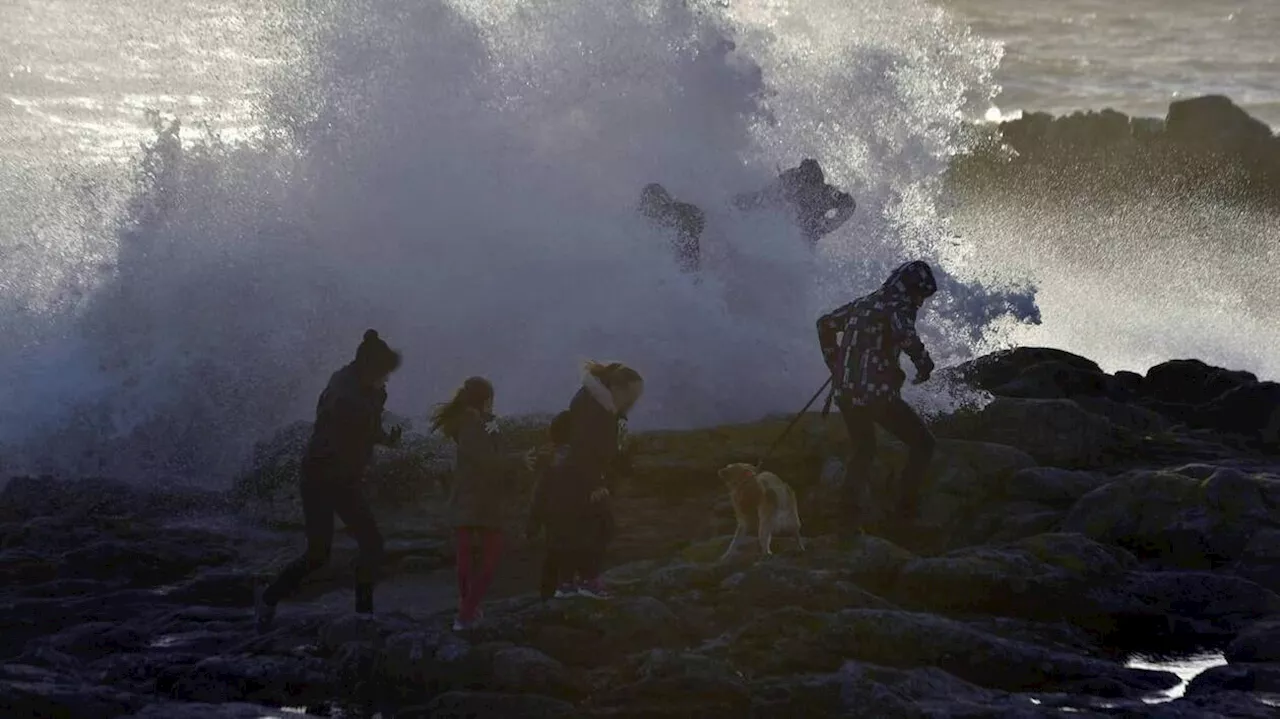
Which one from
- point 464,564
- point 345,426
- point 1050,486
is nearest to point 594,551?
point 464,564

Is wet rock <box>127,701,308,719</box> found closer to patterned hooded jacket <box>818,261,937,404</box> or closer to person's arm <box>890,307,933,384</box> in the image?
patterned hooded jacket <box>818,261,937,404</box>

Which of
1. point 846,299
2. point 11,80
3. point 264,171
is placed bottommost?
point 846,299

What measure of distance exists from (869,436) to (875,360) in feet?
1.86

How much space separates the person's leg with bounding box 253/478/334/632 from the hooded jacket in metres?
0.16

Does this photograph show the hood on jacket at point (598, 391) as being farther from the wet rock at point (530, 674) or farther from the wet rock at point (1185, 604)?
the wet rock at point (1185, 604)

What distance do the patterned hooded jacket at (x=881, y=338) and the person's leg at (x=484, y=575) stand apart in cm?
310

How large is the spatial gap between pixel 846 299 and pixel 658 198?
9.18 feet

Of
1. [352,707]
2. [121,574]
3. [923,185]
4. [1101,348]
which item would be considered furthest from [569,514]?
[1101,348]

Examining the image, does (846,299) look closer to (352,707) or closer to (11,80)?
(352,707)

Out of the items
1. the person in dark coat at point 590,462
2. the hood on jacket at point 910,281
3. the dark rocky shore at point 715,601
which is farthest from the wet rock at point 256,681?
the hood on jacket at point 910,281

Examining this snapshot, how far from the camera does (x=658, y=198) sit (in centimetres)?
2008

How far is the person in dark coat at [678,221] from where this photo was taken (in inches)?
776

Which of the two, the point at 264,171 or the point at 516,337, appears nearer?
the point at 516,337

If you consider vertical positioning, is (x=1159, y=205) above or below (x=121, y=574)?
above
